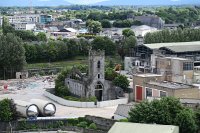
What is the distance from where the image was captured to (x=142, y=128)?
26.6 meters

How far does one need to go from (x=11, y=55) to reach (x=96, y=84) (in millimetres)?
A: 17696

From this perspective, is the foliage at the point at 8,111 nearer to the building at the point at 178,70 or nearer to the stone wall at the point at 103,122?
the stone wall at the point at 103,122

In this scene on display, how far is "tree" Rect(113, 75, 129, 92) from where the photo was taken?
142ft

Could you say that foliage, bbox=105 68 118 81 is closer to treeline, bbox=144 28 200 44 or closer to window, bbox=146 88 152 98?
window, bbox=146 88 152 98

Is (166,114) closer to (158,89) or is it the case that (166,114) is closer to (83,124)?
(83,124)

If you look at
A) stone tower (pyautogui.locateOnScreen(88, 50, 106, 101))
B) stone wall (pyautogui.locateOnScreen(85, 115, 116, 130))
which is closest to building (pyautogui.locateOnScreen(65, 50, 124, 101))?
stone tower (pyautogui.locateOnScreen(88, 50, 106, 101))

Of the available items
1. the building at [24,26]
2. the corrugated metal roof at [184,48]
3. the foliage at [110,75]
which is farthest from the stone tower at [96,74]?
the building at [24,26]

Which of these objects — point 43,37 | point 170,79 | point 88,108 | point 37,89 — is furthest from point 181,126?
point 43,37

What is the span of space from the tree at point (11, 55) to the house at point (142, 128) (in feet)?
104

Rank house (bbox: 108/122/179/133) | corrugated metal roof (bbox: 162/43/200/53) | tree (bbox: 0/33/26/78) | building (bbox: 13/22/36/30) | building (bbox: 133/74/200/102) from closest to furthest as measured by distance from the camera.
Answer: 1. house (bbox: 108/122/179/133)
2. building (bbox: 133/74/200/102)
3. corrugated metal roof (bbox: 162/43/200/53)
4. tree (bbox: 0/33/26/78)
5. building (bbox: 13/22/36/30)

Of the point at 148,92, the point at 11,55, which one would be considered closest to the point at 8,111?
the point at 148,92

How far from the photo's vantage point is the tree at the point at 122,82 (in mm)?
43375

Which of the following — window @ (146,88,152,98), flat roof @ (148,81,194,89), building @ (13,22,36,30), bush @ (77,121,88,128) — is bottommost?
building @ (13,22,36,30)

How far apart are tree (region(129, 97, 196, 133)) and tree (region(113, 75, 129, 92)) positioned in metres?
13.4
